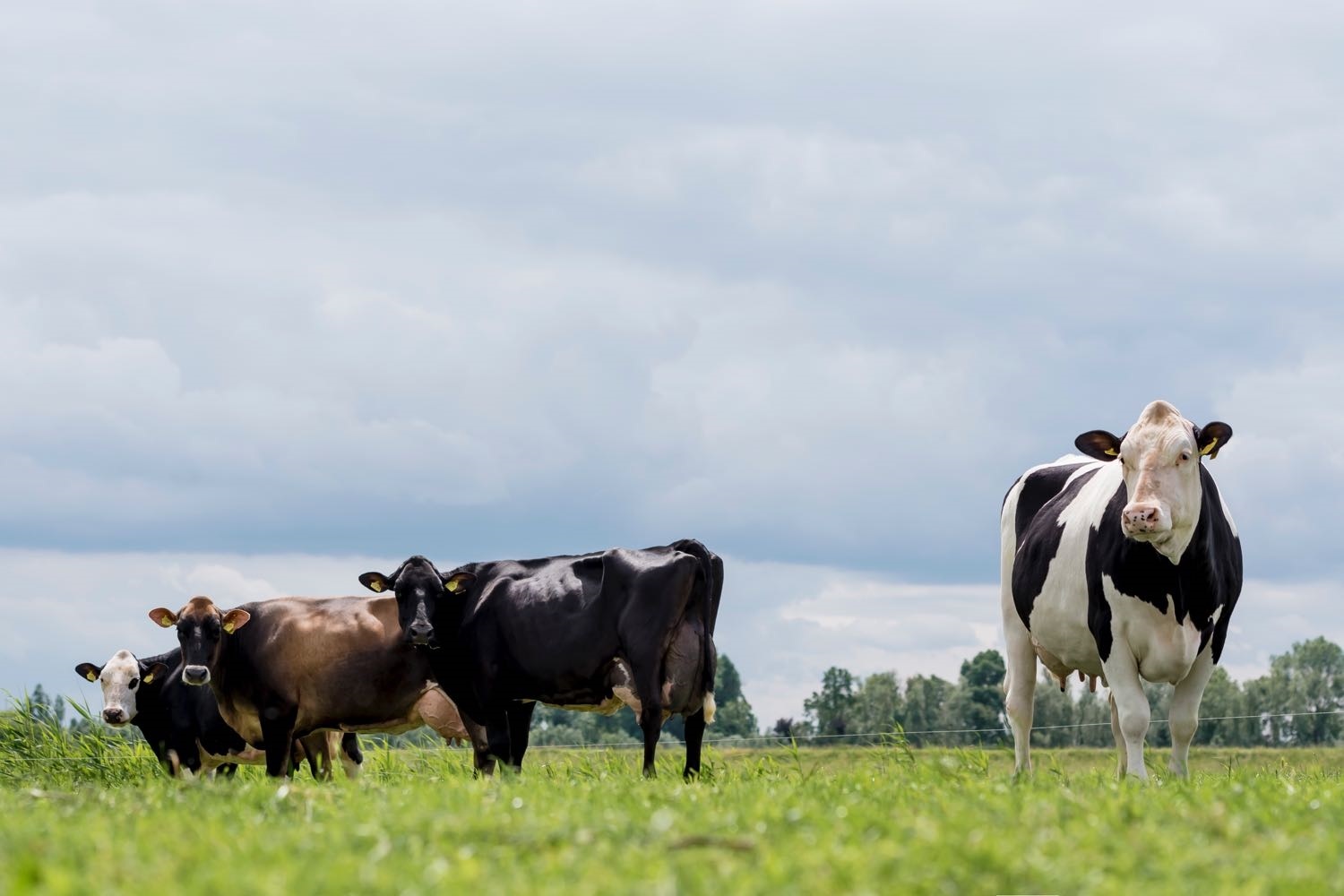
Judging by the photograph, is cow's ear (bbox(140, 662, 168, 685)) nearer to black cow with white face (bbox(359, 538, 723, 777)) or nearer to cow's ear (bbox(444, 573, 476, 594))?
black cow with white face (bbox(359, 538, 723, 777))

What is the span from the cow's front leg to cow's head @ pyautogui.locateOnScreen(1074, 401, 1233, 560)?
96 centimetres

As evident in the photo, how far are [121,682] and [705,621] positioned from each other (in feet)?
27.4

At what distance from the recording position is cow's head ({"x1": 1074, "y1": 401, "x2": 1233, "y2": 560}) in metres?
11.7

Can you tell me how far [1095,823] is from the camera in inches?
276

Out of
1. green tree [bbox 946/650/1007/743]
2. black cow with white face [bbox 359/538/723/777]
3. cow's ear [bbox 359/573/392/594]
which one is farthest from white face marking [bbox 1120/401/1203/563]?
green tree [bbox 946/650/1007/743]

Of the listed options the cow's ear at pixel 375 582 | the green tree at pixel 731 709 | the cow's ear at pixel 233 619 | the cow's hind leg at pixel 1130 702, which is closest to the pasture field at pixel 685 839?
the cow's hind leg at pixel 1130 702

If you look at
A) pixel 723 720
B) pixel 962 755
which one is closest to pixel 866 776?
pixel 962 755

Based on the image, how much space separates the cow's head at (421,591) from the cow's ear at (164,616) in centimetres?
266

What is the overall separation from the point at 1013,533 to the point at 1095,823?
8.64 m

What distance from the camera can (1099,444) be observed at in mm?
13219

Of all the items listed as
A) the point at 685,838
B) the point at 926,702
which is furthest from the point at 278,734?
the point at 926,702

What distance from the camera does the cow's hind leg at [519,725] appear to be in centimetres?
1573

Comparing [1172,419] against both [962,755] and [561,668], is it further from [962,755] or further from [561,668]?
[561,668]

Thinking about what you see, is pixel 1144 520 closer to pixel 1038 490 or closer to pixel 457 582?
pixel 1038 490
